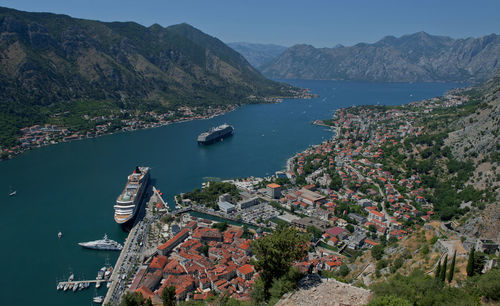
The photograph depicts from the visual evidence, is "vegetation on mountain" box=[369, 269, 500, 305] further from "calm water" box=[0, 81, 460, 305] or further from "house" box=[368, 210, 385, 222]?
"house" box=[368, 210, 385, 222]

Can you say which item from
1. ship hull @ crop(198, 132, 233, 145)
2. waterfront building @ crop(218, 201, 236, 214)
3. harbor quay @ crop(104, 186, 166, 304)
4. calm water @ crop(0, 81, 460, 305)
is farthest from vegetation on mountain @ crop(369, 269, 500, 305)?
ship hull @ crop(198, 132, 233, 145)

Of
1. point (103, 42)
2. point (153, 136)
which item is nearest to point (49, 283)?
point (153, 136)

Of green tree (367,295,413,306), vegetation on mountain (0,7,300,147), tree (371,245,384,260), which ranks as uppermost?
vegetation on mountain (0,7,300,147)

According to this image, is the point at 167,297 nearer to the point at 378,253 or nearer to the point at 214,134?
the point at 378,253

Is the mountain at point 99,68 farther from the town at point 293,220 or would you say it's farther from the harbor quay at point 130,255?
the town at point 293,220

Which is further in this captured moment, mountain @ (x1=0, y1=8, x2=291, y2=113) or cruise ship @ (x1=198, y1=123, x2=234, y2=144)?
mountain @ (x1=0, y1=8, x2=291, y2=113)
